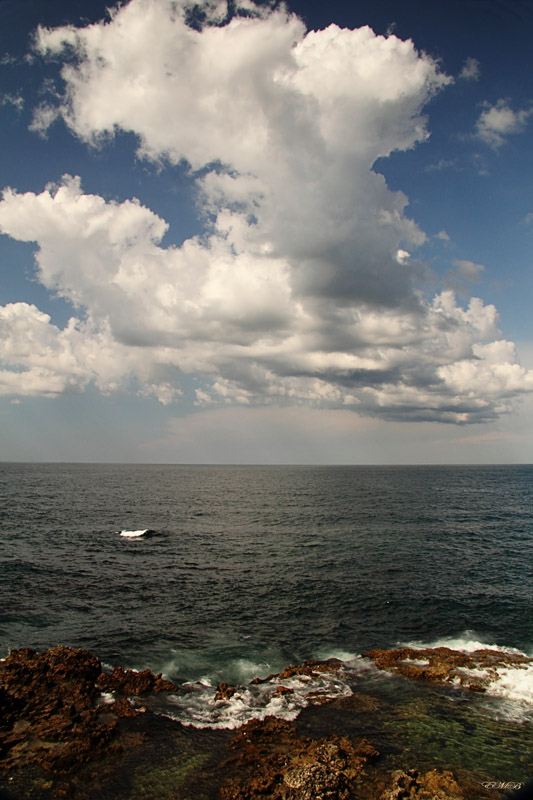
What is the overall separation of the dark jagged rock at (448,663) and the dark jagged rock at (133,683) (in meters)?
13.1

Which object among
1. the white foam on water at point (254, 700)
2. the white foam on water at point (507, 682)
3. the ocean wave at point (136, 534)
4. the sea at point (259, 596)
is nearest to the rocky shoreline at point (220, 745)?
the white foam on water at point (254, 700)

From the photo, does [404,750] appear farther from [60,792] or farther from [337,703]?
[60,792]

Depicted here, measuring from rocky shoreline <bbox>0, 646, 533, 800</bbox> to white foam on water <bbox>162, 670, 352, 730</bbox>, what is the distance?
0.37 meters

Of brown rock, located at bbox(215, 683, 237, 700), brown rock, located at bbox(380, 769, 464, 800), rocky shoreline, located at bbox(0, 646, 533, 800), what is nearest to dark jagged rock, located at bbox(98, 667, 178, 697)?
rocky shoreline, located at bbox(0, 646, 533, 800)

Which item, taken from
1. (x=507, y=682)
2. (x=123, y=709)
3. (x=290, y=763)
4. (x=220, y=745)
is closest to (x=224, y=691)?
(x=220, y=745)

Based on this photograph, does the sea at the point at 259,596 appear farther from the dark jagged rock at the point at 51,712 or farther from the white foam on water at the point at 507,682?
the dark jagged rock at the point at 51,712

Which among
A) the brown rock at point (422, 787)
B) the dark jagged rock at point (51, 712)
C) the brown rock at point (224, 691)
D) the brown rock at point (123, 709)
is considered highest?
the brown rock at point (422, 787)

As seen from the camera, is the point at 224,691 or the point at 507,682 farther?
the point at 507,682

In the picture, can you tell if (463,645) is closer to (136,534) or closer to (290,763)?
(290,763)

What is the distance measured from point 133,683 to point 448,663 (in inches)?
744

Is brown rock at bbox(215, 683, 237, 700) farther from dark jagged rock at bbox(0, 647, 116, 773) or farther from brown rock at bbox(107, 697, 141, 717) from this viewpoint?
dark jagged rock at bbox(0, 647, 116, 773)

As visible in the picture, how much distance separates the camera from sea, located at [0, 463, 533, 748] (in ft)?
81.9

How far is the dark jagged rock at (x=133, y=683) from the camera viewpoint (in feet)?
71.9

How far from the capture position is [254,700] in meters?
21.3
